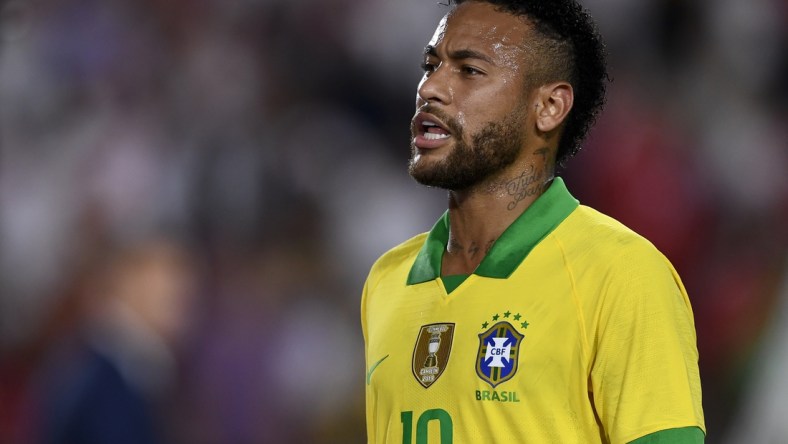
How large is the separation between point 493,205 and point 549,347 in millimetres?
374

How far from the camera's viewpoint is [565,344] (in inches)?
65.9

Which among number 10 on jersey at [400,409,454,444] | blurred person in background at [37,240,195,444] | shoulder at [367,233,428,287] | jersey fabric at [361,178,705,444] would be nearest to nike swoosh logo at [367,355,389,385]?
jersey fabric at [361,178,705,444]

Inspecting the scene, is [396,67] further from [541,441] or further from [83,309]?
[541,441]

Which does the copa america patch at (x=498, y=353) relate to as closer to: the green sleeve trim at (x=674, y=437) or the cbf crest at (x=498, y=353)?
the cbf crest at (x=498, y=353)

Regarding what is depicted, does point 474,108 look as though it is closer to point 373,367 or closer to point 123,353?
point 373,367

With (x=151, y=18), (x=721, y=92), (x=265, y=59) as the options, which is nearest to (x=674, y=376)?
(x=721, y=92)

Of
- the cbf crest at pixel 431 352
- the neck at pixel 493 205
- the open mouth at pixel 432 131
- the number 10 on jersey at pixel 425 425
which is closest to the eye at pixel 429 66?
the open mouth at pixel 432 131

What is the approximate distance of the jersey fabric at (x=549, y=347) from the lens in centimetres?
162

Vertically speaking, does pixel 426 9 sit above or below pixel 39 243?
above

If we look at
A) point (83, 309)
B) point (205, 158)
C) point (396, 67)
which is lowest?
point (83, 309)

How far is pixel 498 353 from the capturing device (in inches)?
68.0

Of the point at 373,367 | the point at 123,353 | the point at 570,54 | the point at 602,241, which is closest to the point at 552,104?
the point at 570,54

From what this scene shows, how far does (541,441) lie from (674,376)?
0.23m

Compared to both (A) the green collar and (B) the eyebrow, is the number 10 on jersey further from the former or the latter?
(B) the eyebrow
